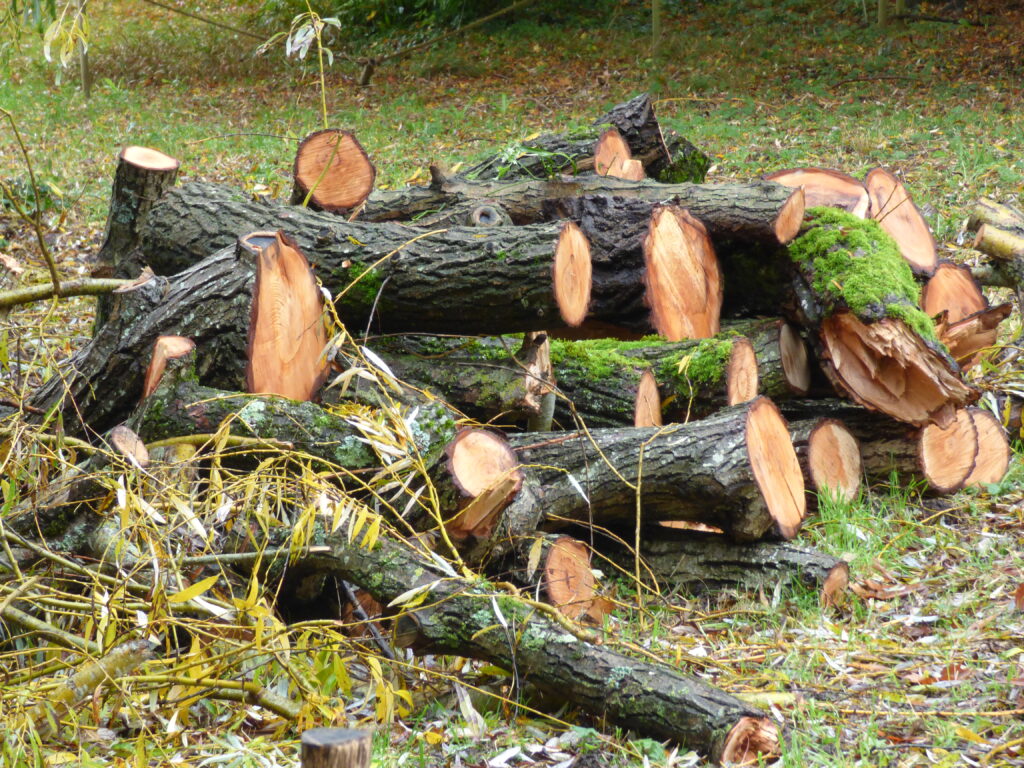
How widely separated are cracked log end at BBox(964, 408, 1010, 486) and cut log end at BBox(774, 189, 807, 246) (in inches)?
45.3

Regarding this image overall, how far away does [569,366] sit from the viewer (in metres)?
4.46

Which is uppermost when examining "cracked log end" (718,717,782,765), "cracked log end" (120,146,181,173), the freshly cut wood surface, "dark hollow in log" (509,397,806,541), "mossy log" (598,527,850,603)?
"cracked log end" (120,146,181,173)

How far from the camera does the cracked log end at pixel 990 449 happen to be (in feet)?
15.4

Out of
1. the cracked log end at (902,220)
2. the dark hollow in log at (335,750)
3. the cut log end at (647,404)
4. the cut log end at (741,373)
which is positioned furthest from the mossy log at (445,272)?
the dark hollow in log at (335,750)

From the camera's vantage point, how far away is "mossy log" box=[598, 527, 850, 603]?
3742mm

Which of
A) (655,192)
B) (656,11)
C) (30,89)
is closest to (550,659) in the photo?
(655,192)

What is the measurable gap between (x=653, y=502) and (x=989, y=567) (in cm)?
128

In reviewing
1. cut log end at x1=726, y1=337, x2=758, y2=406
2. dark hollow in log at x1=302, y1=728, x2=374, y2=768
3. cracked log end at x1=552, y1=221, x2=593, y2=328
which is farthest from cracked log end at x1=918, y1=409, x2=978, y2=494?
dark hollow in log at x1=302, y1=728, x2=374, y2=768

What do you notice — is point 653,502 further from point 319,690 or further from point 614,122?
point 614,122

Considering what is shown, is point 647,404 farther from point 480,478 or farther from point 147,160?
point 147,160

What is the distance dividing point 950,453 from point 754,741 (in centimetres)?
233

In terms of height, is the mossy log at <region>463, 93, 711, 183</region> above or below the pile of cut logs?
above

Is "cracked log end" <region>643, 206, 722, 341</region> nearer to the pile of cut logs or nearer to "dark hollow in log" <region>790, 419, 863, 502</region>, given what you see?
the pile of cut logs

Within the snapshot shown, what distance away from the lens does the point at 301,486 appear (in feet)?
10.7
